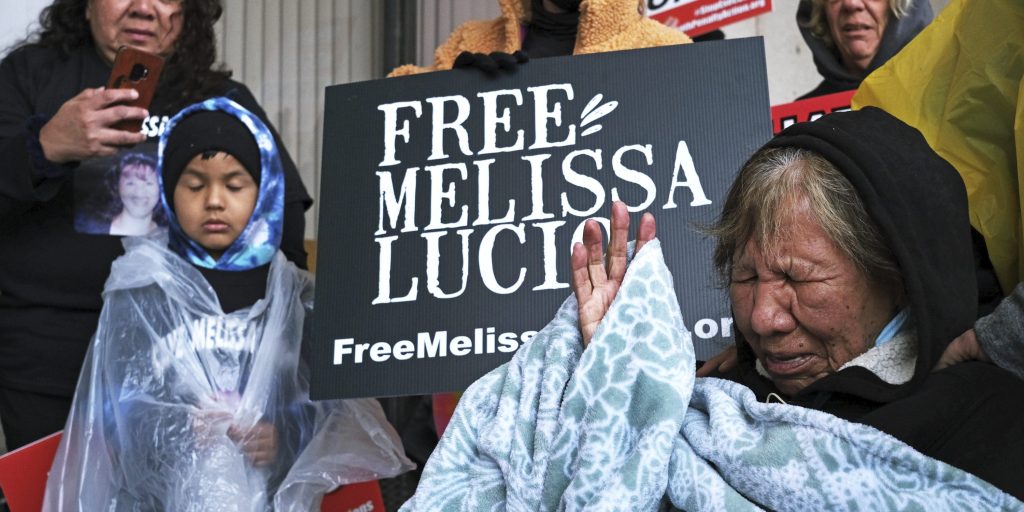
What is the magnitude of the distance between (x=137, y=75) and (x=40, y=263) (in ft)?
1.95

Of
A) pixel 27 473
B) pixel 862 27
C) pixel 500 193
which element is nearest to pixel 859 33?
pixel 862 27

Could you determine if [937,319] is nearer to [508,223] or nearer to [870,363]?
[870,363]

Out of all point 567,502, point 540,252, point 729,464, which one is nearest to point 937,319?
point 729,464

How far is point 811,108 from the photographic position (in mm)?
3506

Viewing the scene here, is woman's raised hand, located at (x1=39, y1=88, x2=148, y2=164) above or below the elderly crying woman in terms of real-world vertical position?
above

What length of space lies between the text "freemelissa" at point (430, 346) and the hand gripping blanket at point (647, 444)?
1.85ft

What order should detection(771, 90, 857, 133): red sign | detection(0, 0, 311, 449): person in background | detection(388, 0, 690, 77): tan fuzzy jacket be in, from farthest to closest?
detection(771, 90, 857, 133): red sign, detection(0, 0, 311, 449): person in background, detection(388, 0, 690, 77): tan fuzzy jacket

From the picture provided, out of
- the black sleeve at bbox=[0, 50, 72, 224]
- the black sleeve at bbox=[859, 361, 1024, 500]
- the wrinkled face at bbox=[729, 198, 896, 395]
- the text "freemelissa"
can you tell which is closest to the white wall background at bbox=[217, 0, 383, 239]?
the black sleeve at bbox=[0, 50, 72, 224]

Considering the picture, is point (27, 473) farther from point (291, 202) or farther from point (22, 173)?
point (291, 202)

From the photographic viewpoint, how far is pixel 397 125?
9.53 feet

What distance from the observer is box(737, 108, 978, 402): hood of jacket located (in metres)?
1.81

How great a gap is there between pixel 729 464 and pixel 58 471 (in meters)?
1.90

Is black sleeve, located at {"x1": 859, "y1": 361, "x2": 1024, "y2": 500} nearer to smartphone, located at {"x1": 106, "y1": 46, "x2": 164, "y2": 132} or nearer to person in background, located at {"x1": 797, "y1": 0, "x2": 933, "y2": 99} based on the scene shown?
person in background, located at {"x1": 797, "y1": 0, "x2": 933, "y2": 99}

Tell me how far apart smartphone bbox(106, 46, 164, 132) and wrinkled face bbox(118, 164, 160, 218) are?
1.00 feet
